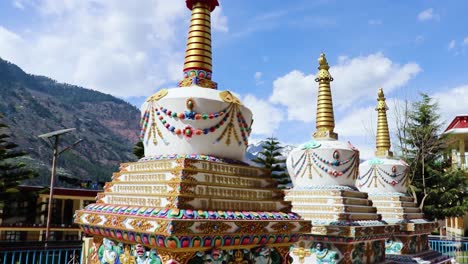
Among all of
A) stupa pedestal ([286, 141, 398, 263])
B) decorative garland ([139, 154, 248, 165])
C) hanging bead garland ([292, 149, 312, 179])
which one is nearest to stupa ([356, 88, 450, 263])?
stupa pedestal ([286, 141, 398, 263])

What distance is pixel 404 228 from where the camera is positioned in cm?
1612

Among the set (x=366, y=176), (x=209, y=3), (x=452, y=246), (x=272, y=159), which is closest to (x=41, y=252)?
(x=209, y=3)

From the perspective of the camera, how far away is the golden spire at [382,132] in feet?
59.5

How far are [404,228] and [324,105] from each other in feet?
20.8

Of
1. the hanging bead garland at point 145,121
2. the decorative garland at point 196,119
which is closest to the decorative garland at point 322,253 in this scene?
the decorative garland at point 196,119

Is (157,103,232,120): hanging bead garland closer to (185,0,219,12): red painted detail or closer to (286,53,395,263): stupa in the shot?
(185,0,219,12): red painted detail

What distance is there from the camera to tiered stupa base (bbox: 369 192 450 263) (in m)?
16.1

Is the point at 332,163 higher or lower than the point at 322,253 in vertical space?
higher

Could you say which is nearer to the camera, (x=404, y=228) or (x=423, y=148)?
(x=404, y=228)

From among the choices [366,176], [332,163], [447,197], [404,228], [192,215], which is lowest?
[404,228]

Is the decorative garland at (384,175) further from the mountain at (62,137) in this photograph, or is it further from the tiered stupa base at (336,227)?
the mountain at (62,137)

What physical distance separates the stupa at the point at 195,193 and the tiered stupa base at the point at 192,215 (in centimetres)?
2

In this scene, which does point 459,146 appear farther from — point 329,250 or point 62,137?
point 62,137

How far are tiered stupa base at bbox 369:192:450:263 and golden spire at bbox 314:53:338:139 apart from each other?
5233 millimetres
